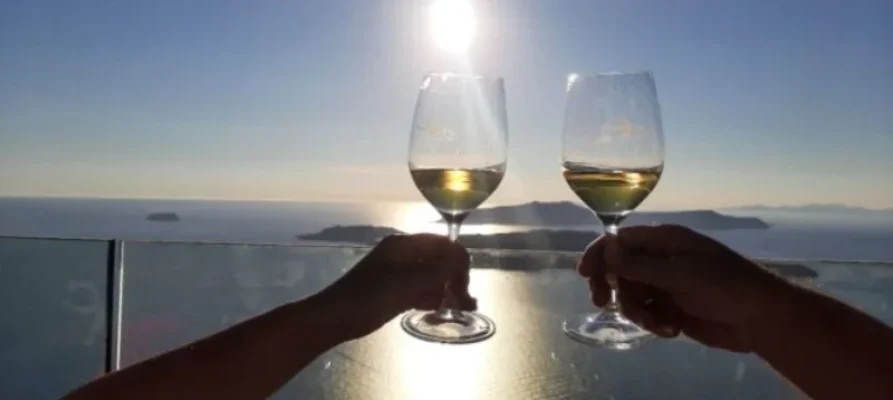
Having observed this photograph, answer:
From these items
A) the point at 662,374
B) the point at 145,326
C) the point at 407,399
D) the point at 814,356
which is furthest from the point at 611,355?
the point at 145,326

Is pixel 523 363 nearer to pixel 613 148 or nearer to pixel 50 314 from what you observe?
pixel 613 148

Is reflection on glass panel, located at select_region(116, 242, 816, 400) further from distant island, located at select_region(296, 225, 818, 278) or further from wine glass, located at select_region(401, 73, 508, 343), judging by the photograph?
wine glass, located at select_region(401, 73, 508, 343)

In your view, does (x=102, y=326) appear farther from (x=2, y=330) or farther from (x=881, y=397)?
(x=881, y=397)

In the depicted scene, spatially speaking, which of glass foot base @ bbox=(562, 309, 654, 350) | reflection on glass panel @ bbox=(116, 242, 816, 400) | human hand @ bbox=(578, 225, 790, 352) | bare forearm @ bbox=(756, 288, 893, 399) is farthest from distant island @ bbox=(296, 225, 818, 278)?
bare forearm @ bbox=(756, 288, 893, 399)

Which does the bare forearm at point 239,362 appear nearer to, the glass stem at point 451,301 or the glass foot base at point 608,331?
the glass stem at point 451,301

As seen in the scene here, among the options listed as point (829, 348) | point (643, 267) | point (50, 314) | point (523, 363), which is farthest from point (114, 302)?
point (829, 348)
